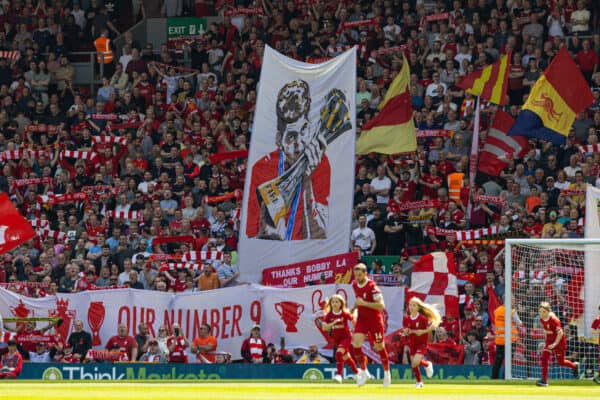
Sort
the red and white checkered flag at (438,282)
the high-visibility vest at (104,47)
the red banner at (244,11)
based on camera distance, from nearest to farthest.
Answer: the red and white checkered flag at (438,282) → the red banner at (244,11) → the high-visibility vest at (104,47)

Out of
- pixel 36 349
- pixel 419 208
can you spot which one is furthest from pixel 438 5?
pixel 36 349

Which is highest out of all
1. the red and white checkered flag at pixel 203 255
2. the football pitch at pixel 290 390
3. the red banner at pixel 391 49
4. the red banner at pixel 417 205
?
the red banner at pixel 391 49

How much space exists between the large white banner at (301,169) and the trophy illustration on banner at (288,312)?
0.75 metres

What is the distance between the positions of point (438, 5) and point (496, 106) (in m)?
4.71

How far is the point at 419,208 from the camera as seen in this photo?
29.0 metres

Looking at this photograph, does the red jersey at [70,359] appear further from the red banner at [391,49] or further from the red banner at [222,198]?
the red banner at [391,49]

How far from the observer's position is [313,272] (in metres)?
26.3

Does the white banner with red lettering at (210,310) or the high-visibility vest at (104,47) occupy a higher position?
the high-visibility vest at (104,47)

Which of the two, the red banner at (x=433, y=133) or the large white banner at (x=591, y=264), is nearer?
the large white banner at (x=591, y=264)

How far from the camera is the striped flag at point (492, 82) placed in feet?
97.4

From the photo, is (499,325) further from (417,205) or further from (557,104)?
(557,104)

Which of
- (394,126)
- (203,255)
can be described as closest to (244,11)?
(394,126)

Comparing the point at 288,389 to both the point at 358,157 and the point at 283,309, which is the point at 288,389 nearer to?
the point at 283,309

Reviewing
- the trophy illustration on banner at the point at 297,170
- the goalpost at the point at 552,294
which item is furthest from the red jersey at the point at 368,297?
the trophy illustration on banner at the point at 297,170
